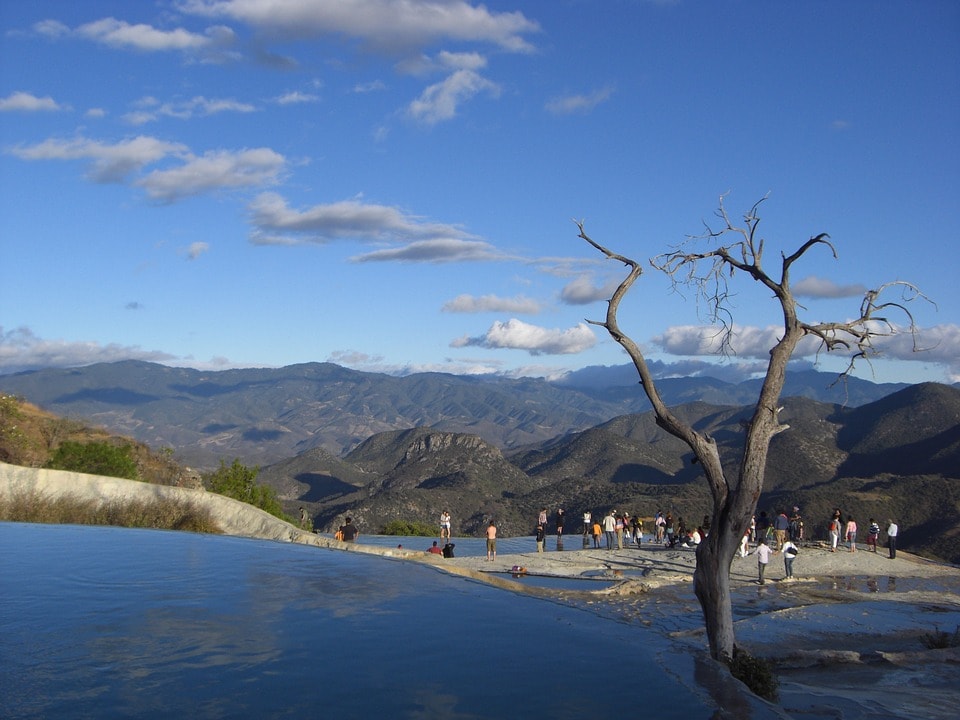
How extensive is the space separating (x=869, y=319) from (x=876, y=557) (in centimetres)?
2461

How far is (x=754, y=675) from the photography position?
10602mm

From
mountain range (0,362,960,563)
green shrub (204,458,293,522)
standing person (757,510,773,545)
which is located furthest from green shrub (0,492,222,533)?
mountain range (0,362,960,563)

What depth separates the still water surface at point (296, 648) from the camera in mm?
9117

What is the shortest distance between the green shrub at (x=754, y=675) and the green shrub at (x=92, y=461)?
1082 inches

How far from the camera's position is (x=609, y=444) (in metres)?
143

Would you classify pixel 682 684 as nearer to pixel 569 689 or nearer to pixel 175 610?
pixel 569 689

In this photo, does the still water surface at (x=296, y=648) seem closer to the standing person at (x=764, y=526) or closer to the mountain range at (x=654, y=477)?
→ the standing person at (x=764, y=526)

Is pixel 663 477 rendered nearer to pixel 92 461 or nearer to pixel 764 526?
pixel 764 526

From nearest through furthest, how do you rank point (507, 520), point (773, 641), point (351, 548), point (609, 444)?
point (773, 641), point (351, 548), point (507, 520), point (609, 444)

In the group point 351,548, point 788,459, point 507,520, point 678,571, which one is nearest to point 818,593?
point 678,571

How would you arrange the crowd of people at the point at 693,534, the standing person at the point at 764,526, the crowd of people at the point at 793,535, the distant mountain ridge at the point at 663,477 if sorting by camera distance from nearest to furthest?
the crowd of people at the point at 693,534 < the crowd of people at the point at 793,535 < the standing person at the point at 764,526 < the distant mountain ridge at the point at 663,477

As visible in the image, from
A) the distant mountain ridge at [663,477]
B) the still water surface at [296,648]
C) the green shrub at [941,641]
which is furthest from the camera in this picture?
the distant mountain ridge at [663,477]

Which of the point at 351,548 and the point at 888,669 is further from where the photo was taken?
the point at 351,548

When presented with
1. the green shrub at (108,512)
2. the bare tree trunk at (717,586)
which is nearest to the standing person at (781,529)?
the green shrub at (108,512)
